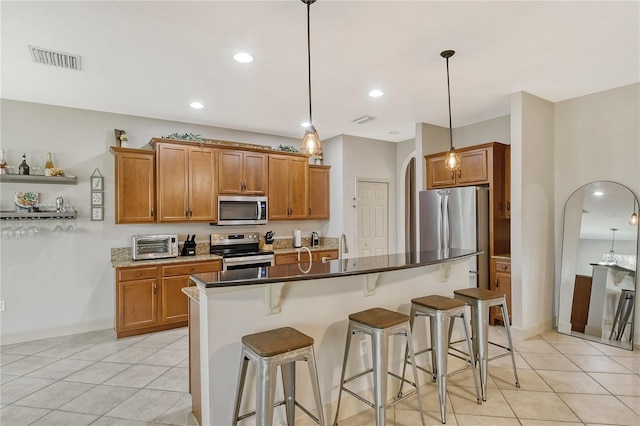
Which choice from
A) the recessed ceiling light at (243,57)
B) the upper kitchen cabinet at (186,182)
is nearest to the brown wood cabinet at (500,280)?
the recessed ceiling light at (243,57)

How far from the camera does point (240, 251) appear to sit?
505 centimetres

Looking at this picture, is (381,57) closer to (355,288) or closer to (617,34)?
(617,34)

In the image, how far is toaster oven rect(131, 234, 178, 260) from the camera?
13.6 ft

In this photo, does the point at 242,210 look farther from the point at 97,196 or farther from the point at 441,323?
the point at 441,323

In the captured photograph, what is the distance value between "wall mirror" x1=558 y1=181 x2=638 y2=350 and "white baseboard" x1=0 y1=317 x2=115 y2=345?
18.3ft

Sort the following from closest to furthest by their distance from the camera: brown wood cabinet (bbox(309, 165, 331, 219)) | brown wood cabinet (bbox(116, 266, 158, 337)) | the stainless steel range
Answer: 1. brown wood cabinet (bbox(116, 266, 158, 337))
2. the stainless steel range
3. brown wood cabinet (bbox(309, 165, 331, 219))

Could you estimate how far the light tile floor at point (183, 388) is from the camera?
2342 mm

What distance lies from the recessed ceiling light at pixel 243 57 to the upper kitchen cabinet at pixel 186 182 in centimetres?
195

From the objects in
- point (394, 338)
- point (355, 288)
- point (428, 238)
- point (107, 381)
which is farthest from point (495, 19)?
point (107, 381)

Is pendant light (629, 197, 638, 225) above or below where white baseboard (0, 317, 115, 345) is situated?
above

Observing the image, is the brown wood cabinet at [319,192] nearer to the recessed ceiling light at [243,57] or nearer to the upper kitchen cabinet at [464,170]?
the upper kitchen cabinet at [464,170]

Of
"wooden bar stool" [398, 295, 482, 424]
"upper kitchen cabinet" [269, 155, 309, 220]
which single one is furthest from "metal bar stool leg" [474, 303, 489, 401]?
"upper kitchen cabinet" [269, 155, 309, 220]

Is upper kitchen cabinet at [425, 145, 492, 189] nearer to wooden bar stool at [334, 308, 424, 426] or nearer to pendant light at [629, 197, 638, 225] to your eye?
pendant light at [629, 197, 638, 225]

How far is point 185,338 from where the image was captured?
153 inches
